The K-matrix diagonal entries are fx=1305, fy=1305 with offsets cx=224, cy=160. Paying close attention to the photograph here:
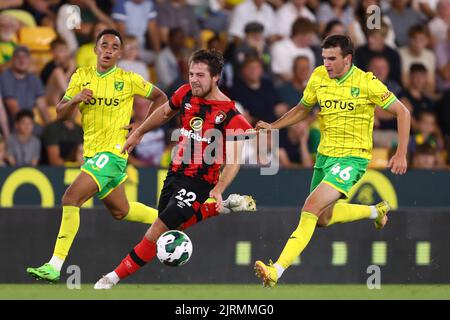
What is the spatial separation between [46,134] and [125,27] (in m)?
2.25

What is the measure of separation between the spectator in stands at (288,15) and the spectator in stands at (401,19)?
1.20 metres

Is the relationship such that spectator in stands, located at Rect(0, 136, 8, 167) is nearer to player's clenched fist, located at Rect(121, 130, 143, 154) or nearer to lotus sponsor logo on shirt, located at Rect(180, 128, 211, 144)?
player's clenched fist, located at Rect(121, 130, 143, 154)

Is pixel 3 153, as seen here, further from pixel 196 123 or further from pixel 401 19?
pixel 401 19

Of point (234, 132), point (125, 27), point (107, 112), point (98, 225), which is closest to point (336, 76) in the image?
point (234, 132)

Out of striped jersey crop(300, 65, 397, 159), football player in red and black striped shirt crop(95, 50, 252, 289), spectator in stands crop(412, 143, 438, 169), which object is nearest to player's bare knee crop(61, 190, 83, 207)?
football player in red and black striped shirt crop(95, 50, 252, 289)

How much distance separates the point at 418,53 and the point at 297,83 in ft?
6.54

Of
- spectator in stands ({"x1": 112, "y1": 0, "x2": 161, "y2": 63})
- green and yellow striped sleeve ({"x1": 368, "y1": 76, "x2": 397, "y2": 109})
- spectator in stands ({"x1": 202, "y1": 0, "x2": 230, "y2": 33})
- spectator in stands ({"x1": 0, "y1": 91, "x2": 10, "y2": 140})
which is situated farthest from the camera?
spectator in stands ({"x1": 202, "y1": 0, "x2": 230, "y2": 33})

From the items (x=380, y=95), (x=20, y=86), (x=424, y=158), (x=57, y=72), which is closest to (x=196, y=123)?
(x=380, y=95)

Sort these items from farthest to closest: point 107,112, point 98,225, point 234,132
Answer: point 98,225 < point 107,112 < point 234,132

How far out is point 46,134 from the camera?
14.7 metres

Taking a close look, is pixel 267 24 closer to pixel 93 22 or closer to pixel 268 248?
pixel 93 22

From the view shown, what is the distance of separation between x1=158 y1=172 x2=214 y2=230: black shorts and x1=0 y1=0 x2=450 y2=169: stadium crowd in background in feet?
12.7

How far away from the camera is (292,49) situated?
1672cm

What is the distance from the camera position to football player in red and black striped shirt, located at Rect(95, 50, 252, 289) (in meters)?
10.7
